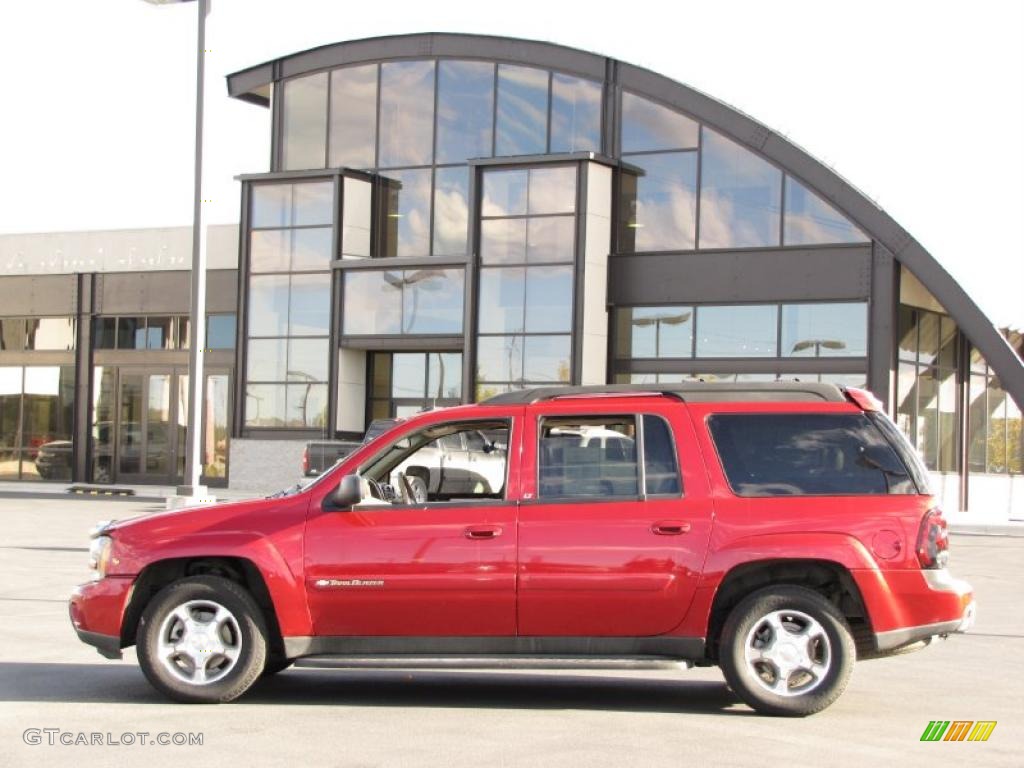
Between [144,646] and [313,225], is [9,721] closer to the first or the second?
[144,646]

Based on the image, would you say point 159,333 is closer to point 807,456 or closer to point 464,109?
point 464,109

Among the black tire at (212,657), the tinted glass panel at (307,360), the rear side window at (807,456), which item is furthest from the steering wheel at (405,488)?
the tinted glass panel at (307,360)

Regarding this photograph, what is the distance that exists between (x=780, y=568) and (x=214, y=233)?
31.4m

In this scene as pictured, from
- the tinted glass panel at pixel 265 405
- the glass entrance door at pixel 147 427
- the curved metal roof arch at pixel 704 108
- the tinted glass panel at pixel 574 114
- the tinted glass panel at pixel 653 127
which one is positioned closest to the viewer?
the curved metal roof arch at pixel 704 108

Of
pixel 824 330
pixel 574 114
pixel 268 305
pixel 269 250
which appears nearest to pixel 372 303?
pixel 268 305

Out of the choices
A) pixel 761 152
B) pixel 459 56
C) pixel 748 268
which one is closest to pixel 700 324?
pixel 748 268

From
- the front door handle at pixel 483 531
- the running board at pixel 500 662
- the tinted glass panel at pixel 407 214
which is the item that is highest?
the tinted glass panel at pixel 407 214

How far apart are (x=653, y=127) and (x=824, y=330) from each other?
579 centimetres

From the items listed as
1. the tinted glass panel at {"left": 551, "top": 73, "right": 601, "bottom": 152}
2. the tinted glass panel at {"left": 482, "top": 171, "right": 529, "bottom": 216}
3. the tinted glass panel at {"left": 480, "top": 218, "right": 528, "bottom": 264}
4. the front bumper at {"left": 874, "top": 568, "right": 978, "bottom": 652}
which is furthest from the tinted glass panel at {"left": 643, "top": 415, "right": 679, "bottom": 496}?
the tinted glass panel at {"left": 551, "top": 73, "right": 601, "bottom": 152}

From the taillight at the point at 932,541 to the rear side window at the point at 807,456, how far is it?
186 mm

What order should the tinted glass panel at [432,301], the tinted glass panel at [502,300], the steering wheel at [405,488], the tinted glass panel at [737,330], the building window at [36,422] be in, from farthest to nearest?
the building window at [36,422]
the tinted glass panel at [432,301]
the tinted glass panel at [502,300]
the tinted glass panel at [737,330]
the steering wheel at [405,488]

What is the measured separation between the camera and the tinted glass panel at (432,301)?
34688mm

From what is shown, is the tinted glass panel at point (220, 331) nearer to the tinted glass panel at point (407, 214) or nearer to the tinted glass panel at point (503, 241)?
the tinted glass panel at point (407, 214)

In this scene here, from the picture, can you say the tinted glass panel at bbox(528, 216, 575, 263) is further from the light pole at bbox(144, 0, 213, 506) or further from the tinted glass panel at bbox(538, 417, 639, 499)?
the tinted glass panel at bbox(538, 417, 639, 499)
